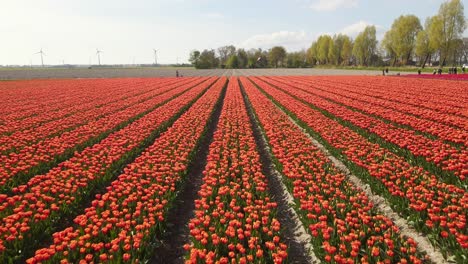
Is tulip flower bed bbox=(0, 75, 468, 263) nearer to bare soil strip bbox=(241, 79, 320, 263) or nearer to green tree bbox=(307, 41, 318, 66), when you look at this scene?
bare soil strip bbox=(241, 79, 320, 263)

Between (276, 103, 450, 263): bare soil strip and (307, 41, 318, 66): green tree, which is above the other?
(307, 41, 318, 66): green tree

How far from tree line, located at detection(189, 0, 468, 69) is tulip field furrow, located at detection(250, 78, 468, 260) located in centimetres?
8738

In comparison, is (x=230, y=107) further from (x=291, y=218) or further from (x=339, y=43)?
(x=339, y=43)

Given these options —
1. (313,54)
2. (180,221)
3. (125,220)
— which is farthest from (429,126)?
(313,54)

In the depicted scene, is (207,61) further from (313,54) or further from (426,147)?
(426,147)

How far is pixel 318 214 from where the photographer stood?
20.3ft

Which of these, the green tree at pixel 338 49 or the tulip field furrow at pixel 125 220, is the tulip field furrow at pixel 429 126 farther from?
the green tree at pixel 338 49

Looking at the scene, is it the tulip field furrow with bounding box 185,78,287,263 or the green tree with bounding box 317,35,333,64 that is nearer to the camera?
the tulip field furrow with bounding box 185,78,287,263

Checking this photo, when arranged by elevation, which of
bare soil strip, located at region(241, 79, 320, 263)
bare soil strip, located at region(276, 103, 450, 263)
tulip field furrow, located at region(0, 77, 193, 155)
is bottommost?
bare soil strip, located at region(241, 79, 320, 263)

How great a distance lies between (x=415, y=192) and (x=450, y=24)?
92.0 m

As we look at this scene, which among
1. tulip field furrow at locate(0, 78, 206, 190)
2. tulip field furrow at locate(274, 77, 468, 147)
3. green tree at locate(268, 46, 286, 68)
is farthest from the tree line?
tulip field furrow at locate(0, 78, 206, 190)

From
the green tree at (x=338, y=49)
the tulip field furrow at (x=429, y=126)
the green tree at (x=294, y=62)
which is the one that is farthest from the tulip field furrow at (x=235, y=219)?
the green tree at (x=294, y=62)

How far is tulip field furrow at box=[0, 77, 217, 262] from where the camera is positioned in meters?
5.44

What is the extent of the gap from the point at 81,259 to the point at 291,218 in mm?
4052
